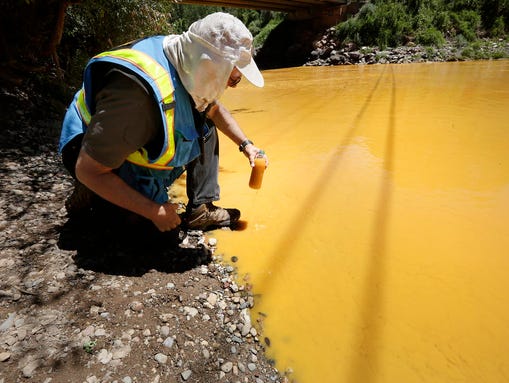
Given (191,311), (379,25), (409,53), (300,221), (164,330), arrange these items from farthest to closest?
(379,25)
(409,53)
(300,221)
(191,311)
(164,330)

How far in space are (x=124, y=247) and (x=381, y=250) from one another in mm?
1669

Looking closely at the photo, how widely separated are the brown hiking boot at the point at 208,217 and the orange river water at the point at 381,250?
0.11 meters

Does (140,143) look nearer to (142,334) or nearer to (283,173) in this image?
(142,334)

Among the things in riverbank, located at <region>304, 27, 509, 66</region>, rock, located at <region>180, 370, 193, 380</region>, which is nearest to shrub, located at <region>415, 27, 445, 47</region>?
riverbank, located at <region>304, 27, 509, 66</region>

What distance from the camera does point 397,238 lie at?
2.13 metres

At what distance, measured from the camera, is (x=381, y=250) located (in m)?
2.03

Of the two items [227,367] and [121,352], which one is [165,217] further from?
[227,367]

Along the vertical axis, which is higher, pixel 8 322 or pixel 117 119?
pixel 117 119

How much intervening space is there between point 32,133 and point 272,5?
18.7m

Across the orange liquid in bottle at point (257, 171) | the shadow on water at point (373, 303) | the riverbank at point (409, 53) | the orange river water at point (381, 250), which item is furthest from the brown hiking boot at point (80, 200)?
the riverbank at point (409, 53)

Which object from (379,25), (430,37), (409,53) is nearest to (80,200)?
(409,53)

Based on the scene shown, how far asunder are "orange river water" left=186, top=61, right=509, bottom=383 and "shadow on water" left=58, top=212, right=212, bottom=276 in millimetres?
336

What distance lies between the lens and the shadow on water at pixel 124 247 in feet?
5.94

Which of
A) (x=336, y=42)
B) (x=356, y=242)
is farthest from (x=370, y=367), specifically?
(x=336, y=42)
